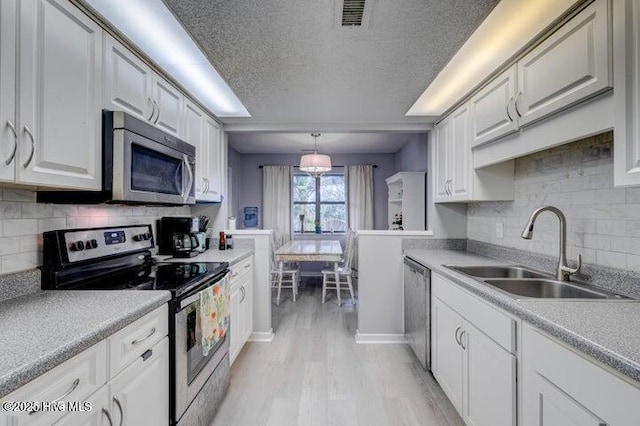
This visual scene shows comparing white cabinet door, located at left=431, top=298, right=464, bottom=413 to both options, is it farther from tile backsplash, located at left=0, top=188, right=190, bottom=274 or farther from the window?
the window

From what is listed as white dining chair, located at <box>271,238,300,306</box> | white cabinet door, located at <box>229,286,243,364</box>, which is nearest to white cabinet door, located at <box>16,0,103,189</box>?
white cabinet door, located at <box>229,286,243,364</box>

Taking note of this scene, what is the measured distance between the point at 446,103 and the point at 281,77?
146cm

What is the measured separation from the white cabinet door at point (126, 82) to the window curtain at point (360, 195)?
14.3 feet

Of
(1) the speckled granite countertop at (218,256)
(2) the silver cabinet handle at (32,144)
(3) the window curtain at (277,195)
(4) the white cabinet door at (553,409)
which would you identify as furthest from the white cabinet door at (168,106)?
(3) the window curtain at (277,195)

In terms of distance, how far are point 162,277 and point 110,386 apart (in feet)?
2.52

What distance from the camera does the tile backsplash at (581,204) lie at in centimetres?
142

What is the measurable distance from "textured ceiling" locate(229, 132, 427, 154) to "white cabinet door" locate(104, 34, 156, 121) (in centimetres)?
265

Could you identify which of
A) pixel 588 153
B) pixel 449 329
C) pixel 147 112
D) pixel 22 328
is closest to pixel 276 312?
pixel 449 329

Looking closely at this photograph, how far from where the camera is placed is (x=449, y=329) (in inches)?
75.9

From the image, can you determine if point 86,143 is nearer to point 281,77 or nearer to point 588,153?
point 281,77

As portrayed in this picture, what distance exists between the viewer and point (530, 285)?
5.82 ft

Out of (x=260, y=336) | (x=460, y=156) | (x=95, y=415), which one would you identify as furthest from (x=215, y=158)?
(x=95, y=415)

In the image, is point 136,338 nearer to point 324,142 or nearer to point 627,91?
point 627,91

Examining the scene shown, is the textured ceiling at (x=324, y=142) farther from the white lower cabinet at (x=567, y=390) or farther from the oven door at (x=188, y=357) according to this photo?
the white lower cabinet at (x=567, y=390)
